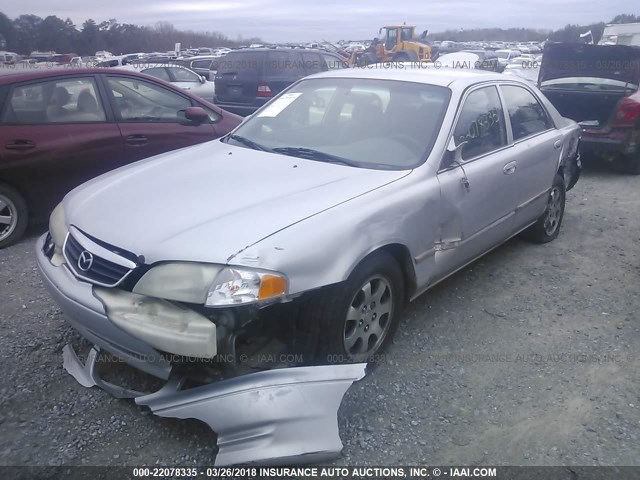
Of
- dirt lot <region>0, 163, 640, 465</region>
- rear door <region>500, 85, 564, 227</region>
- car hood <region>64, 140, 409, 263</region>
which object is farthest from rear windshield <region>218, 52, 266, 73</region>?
car hood <region>64, 140, 409, 263</region>

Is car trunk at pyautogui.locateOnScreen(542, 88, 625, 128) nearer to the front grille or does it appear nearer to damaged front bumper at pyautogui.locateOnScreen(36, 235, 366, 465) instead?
damaged front bumper at pyautogui.locateOnScreen(36, 235, 366, 465)

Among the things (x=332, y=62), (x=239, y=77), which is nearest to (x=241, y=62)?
(x=239, y=77)

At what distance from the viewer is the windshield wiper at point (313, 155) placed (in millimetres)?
3235

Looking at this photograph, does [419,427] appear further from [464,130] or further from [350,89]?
[350,89]

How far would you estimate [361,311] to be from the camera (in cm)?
281

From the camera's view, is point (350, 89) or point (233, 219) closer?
point (233, 219)

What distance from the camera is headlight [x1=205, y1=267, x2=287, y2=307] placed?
2.25m

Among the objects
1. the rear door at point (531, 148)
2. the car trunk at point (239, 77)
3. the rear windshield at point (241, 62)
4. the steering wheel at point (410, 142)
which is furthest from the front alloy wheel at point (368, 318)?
the rear windshield at point (241, 62)

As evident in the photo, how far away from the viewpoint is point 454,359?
3.19 meters

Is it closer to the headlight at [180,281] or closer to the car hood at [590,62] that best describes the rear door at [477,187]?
the headlight at [180,281]

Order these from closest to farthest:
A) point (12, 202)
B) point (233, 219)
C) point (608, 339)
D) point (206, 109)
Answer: point (233, 219) < point (608, 339) < point (12, 202) < point (206, 109)

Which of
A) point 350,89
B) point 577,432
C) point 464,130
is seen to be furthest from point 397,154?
point 577,432

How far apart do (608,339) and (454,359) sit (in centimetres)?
106

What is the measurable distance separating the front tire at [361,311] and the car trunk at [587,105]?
5.95 m
